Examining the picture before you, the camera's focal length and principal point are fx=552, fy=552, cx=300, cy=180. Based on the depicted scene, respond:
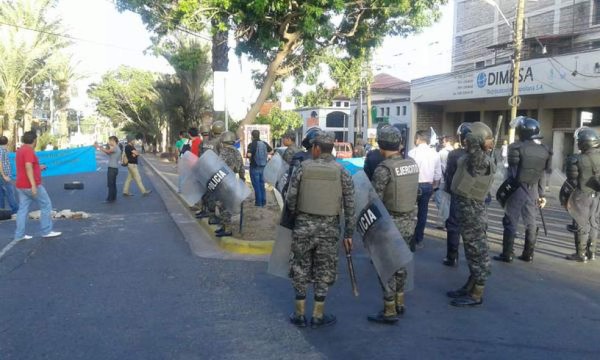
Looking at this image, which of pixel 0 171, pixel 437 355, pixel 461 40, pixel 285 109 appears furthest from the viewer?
pixel 461 40

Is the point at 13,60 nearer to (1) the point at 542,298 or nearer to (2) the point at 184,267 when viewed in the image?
(2) the point at 184,267

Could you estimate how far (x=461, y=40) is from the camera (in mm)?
39562

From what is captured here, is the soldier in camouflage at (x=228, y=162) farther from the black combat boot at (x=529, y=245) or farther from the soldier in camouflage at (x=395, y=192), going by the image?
the black combat boot at (x=529, y=245)

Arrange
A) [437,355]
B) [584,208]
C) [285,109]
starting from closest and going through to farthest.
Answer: [437,355], [584,208], [285,109]

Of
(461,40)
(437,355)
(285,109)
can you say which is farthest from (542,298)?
(461,40)

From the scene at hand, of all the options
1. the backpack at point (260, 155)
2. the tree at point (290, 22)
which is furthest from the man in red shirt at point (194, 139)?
the tree at point (290, 22)

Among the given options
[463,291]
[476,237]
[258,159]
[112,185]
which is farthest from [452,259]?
[112,185]

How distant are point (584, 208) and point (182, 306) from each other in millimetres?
5463

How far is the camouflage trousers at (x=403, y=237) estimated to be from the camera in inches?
193

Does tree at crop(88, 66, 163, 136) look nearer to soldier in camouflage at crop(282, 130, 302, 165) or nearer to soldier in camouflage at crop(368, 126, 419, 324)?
soldier in camouflage at crop(282, 130, 302, 165)

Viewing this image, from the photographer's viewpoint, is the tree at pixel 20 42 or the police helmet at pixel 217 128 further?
the tree at pixel 20 42

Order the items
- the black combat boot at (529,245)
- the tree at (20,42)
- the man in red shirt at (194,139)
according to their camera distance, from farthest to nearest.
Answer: the tree at (20,42)
the man in red shirt at (194,139)
the black combat boot at (529,245)

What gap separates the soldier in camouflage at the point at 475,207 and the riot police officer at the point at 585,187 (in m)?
2.51

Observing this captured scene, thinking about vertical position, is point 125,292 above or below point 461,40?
below
